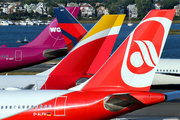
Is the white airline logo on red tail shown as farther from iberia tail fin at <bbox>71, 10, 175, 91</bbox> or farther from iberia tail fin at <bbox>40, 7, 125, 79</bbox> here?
iberia tail fin at <bbox>40, 7, 125, 79</bbox>

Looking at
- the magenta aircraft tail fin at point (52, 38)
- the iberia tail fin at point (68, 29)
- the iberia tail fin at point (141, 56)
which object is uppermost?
the iberia tail fin at point (141, 56)

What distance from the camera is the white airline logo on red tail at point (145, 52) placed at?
19.4 meters

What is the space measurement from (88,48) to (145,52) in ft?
29.5

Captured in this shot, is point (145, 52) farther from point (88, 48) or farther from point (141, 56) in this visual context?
point (88, 48)

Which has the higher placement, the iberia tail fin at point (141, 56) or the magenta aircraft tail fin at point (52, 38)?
the iberia tail fin at point (141, 56)

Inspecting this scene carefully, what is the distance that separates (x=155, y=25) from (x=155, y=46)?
112 cm

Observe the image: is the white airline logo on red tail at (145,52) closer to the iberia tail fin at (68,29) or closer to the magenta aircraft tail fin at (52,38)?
the iberia tail fin at (68,29)

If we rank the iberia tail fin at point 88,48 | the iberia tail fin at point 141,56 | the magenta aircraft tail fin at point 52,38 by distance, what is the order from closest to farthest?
1. the iberia tail fin at point 141,56
2. the iberia tail fin at point 88,48
3. the magenta aircraft tail fin at point 52,38

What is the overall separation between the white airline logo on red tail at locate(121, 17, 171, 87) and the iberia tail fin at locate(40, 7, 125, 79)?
27.5 ft

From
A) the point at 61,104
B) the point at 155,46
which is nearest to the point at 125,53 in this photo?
the point at 155,46

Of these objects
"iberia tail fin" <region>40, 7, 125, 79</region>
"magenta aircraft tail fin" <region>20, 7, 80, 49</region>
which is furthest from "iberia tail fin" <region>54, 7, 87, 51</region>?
"iberia tail fin" <region>40, 7, 125, 79</region>

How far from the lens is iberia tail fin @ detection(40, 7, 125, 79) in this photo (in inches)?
1089

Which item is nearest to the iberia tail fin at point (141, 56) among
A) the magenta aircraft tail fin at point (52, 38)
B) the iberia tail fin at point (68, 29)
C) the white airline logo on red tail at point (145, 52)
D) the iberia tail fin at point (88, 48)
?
the white airline logo on red tail at point (145, 52)

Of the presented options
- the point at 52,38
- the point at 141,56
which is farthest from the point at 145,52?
the point at 52,38
